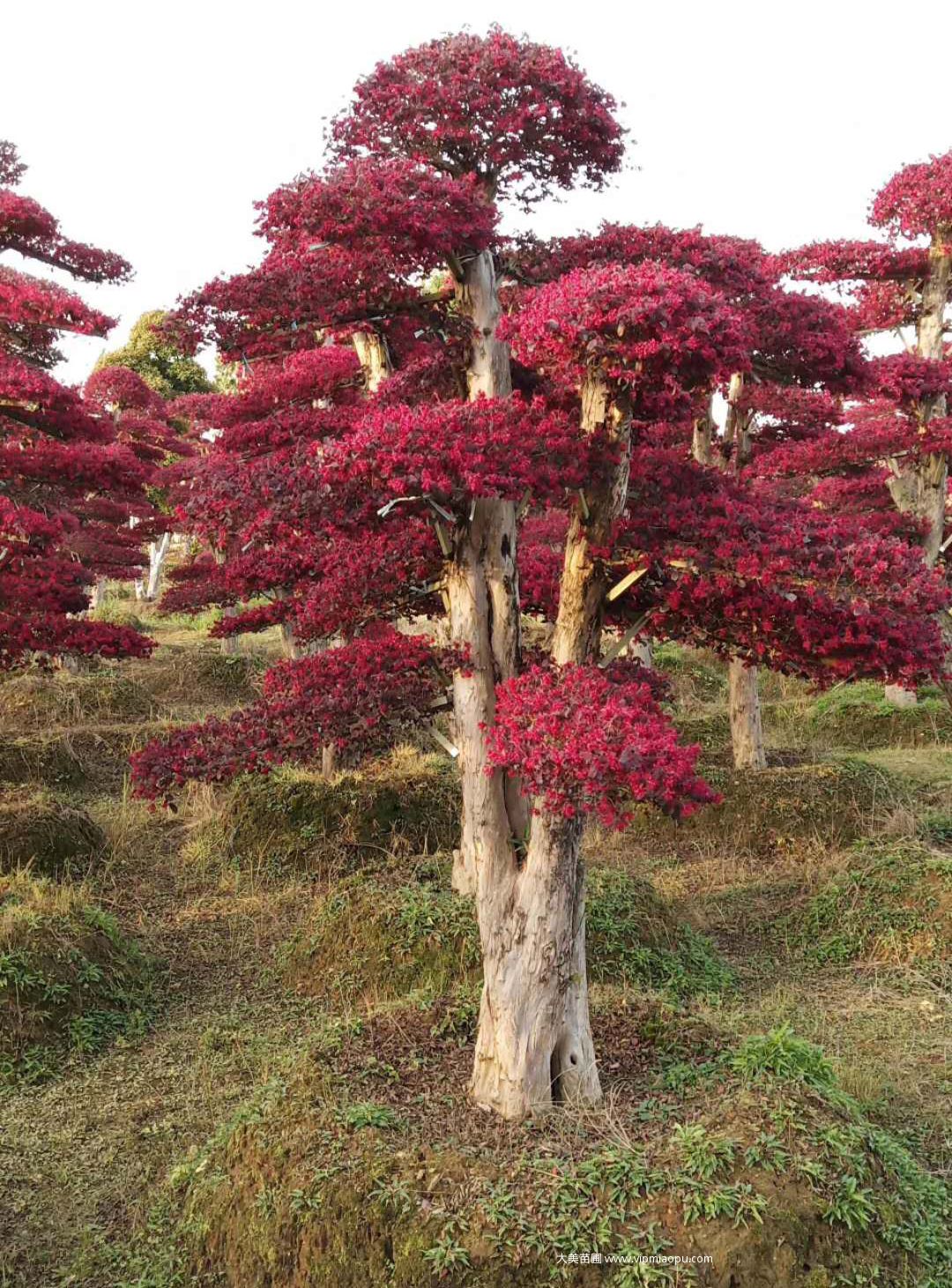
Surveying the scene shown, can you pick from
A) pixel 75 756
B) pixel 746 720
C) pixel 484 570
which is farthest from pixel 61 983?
pixel 746 720

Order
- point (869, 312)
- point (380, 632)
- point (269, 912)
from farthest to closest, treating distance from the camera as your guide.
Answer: point (869, 312) → point (380, 632) → point (269, 912)

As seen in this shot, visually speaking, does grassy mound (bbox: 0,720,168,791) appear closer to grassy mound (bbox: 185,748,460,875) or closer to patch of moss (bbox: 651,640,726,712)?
grassy mound (bbox: 185,748,460,875)

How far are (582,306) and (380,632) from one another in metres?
7.17

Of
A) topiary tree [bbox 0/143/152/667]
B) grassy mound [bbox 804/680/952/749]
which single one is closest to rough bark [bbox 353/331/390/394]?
topiary tree [bbox 0/143/152/667]

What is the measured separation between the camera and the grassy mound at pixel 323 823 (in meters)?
10.3

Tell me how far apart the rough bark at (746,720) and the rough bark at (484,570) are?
6.65m

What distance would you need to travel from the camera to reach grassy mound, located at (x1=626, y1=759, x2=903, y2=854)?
10.8m

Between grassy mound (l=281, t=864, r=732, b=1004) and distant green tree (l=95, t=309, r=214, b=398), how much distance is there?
80.9 ft

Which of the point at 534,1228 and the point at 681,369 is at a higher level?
the point at 681,369

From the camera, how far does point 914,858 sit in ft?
30.3

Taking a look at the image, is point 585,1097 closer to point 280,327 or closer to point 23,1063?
point 23,1063

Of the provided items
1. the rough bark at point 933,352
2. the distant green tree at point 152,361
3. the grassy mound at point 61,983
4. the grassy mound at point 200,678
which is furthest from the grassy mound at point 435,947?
the distant green tree at point 152,361

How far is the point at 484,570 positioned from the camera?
6.26 meters

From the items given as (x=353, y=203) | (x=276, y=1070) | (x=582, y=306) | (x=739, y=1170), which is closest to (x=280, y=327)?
→ (x=353, y=203)
